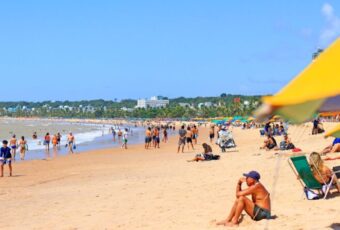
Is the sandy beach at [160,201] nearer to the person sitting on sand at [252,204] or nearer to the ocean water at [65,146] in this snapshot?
the person sitting on sand at [252,204]

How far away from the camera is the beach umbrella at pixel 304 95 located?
284 cm

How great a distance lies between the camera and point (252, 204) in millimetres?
6984

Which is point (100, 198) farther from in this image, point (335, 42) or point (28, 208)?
point (335, 42)

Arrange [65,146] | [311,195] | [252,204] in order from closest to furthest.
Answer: [252,204] < [311,195] < [65,146]

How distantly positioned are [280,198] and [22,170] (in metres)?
13.0

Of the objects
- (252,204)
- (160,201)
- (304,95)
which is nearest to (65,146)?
(160,201)

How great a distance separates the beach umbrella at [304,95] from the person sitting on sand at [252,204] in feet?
12.8

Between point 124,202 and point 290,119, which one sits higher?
point 290,119

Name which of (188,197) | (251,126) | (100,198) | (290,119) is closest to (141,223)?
(188,197)

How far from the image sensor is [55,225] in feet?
26.2

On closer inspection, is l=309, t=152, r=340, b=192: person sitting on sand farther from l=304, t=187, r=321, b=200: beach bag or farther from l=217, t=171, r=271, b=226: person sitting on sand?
l=217, t=171, r=271, b=226: person sitting on sand

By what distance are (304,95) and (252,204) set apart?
14.3 ft

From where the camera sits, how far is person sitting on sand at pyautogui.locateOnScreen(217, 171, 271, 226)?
6895 millimetres

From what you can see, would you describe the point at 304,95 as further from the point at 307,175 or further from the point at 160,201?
the point at 160,201
